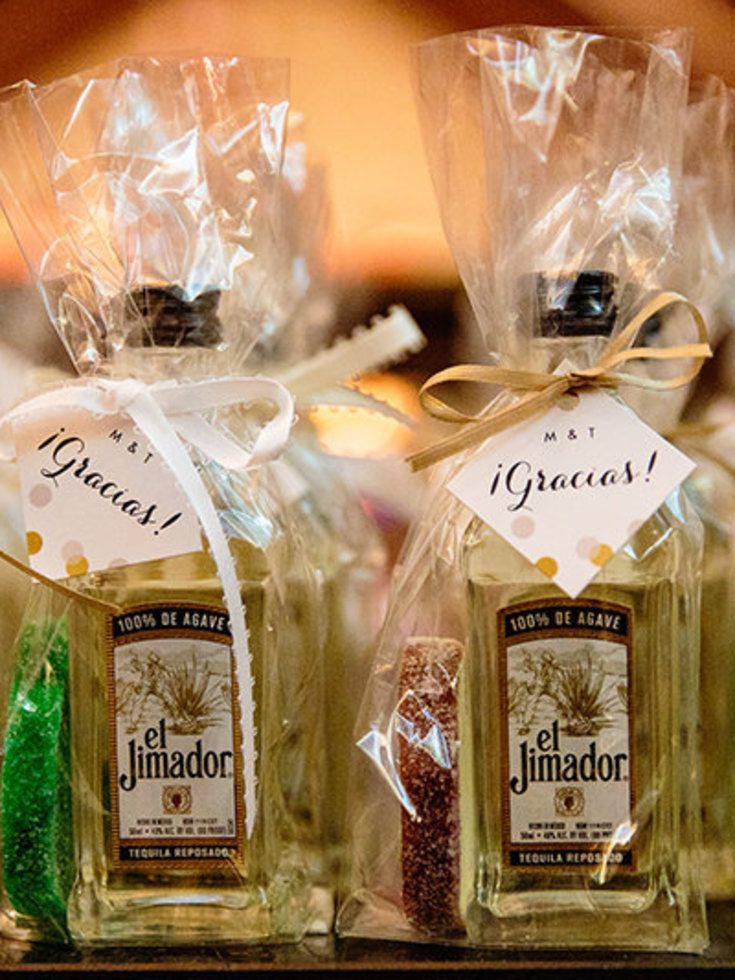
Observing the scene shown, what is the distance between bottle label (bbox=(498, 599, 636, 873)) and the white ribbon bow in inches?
5.5

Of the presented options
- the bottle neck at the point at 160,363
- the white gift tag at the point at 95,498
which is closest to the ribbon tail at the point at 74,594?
the white gift tag at the point at 95,498

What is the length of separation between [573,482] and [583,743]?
0.42ft

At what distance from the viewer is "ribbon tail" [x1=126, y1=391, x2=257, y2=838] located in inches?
25.3

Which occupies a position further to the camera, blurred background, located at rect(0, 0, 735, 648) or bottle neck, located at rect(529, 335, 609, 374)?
blurred background, located at rect(0, 0, 735, 648)

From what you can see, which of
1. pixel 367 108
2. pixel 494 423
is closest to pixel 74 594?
pixel 494 423

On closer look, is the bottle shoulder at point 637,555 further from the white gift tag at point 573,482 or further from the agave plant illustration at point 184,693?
the agave plant illustration at point 184,693

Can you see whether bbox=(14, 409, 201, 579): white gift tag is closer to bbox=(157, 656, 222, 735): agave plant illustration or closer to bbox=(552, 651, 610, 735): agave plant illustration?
bbox=(157, 656, 222, 735): agave plant illustration

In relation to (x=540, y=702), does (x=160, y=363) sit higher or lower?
higher

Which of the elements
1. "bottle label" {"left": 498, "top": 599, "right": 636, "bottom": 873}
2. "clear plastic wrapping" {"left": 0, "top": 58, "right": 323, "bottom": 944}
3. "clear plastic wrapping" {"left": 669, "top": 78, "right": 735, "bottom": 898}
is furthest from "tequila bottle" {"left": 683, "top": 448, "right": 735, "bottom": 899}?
"clear plastic wrapping" {"left": 0, "top": 58, "right": 323, "bottom": 944}

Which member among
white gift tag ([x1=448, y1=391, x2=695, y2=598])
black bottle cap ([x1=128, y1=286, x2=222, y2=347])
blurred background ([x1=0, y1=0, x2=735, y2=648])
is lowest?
white gift tag ([x1=448, y1=391, x2=695, y2=598])

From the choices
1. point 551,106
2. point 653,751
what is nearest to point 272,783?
point 653,751

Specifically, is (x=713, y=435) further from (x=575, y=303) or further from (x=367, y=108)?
(x=367, y=108)

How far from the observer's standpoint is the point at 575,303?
67 cm

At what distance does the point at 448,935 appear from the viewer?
67 cm
